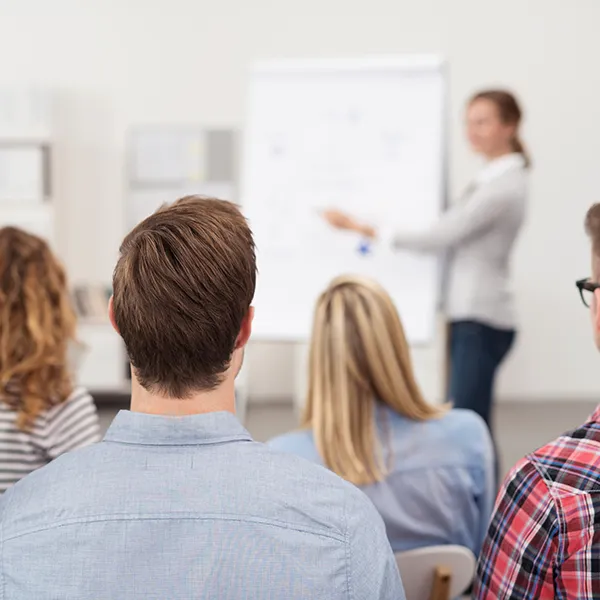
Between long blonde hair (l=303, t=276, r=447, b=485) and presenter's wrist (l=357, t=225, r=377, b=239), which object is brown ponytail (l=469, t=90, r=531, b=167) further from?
long blonde hair (l=303, t=276, r=447, b=485)

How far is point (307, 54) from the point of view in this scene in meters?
5.19

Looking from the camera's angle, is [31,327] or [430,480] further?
[31,327]

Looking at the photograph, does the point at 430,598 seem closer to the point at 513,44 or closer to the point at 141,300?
the point at 141,300

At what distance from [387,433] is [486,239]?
4.66ft

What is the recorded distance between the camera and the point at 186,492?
0.78 m

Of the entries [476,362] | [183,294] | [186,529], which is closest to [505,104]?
[476,362]

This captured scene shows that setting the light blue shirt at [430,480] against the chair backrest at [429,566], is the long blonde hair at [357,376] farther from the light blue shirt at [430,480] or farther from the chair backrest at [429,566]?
the chair backrest at [429,566]

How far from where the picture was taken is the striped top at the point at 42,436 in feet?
5.36

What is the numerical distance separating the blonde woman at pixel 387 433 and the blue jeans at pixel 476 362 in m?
1.12

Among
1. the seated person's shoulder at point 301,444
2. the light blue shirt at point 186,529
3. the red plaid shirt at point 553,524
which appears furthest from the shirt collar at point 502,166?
the light blue shirt at point 186,529

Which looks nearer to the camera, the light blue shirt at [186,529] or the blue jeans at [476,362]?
the light blue shirt at [186,529]

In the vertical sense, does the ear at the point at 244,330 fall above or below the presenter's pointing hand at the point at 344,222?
below

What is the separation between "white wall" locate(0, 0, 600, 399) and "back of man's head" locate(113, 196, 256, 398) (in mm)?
4501

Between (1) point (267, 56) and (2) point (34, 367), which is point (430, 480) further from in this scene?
(1) point (267, 56)
